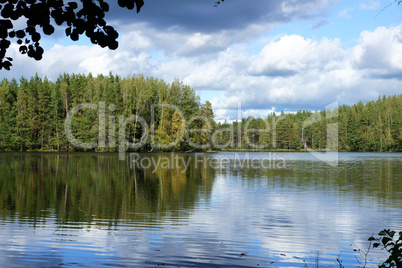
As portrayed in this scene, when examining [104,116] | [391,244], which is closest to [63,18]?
[391,244]

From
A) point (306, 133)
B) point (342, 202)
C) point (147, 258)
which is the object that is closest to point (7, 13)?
point (147, 258)

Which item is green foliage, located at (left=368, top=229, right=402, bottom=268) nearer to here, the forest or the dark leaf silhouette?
the dark leaf silhouette

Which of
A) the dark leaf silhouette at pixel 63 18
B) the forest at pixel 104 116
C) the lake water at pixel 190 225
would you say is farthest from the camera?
the forest at pixel 104 116

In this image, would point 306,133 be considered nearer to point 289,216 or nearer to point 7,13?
point 289,216

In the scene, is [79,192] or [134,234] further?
[79,192]

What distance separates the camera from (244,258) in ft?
29.0

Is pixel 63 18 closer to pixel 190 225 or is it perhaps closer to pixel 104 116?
pixel 190 225

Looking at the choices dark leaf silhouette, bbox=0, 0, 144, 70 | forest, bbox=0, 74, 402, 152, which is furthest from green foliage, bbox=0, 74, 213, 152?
dark leaf silhouette, bbox=0, 0, 144, 70

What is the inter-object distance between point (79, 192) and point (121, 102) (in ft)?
213

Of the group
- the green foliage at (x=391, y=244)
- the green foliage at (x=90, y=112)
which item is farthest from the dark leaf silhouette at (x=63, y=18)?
the green foliage at (x=90, y=112)

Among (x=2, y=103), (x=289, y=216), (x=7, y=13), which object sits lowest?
(x=289, y=216)

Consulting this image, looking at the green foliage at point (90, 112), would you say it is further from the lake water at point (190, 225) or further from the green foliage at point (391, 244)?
the green foliage at point (391, 244)

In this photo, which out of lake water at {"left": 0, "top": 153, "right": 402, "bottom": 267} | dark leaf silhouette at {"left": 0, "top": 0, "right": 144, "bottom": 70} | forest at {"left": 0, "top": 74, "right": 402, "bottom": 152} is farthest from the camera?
forest at {"left": 0, "top": 74, "right": 402, "bottom": 152}

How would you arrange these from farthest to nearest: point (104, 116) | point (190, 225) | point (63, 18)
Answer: point (104, 116), point (190, 225), point (63, 18)
